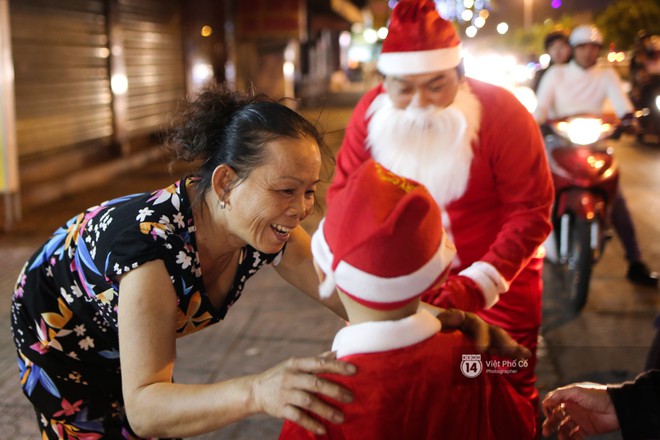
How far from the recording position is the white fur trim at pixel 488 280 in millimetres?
2498

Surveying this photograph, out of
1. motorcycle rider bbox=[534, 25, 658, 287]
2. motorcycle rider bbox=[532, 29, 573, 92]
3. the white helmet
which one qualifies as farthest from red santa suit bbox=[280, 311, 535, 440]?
motorcycle rider bbox=[532, 29, 573, 92]

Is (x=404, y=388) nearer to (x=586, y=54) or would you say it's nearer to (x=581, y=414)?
(x=581, y=414)

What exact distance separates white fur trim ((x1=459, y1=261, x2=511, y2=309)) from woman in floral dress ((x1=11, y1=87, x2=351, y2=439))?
0.56m

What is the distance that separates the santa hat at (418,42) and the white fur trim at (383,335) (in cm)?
145

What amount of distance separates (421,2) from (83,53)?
10.2 m

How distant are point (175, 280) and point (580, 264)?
3.94m

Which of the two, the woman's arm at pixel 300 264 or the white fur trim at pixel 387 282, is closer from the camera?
the white fur trim at pixel 387 282

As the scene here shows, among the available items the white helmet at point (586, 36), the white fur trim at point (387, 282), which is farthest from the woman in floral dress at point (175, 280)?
the white helmet at point (586, 36)

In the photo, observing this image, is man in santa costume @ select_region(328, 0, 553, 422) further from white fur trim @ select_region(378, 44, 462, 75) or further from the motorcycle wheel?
the motorcycle wheel

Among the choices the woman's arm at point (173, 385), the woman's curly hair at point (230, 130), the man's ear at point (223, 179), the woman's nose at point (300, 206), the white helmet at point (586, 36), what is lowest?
the woman's arm at point (173, 385)

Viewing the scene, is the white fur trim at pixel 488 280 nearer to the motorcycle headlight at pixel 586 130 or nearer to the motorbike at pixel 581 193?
the motorbike at pixel 581 193

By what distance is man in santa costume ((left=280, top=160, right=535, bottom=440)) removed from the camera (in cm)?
162

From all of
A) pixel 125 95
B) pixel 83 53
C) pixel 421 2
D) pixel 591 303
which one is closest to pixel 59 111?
pixel 83 53

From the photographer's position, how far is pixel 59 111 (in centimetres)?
1115
